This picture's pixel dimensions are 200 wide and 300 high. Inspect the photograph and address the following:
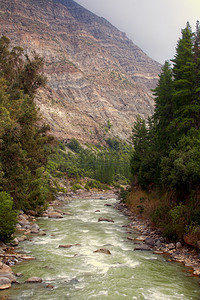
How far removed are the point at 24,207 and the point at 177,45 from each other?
2470cm

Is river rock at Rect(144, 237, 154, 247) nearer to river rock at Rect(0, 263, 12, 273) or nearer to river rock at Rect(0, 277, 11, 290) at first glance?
river rock at Rect(0, 263, 12, 273)

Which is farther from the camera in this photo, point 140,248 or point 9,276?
point 140,248

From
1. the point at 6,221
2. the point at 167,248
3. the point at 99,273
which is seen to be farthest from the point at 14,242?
the point at 167,248

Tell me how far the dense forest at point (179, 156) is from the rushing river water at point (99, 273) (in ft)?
9.86

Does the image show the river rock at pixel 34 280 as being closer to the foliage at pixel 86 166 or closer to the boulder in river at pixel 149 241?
the boulder in river at pixel 149 241

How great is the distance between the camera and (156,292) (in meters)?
9.88

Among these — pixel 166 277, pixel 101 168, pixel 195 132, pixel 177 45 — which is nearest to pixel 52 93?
pixel 101 168

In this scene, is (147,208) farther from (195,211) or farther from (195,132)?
(195,211)

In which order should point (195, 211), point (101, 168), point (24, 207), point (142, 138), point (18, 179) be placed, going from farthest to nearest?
point (101, 168) → point (142, 138) → point (24, 207) → point (18, 179) → point (195, 211)

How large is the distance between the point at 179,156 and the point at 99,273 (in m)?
10.1

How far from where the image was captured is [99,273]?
11469 millimetres

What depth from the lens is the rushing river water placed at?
9.48 metres

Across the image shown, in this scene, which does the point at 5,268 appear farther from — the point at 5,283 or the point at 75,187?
the point at 75,187

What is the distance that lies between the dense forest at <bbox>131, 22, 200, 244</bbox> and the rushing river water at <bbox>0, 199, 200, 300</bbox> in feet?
9.86
